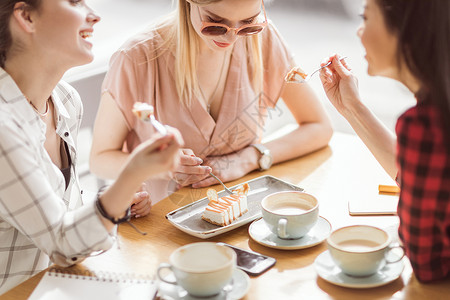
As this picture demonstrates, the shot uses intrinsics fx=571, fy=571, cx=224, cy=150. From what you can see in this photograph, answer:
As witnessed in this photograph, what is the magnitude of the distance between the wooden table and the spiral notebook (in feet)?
0.09

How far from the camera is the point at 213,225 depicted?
132cm

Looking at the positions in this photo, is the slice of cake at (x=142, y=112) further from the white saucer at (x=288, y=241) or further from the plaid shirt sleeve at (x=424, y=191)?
the plaid shirt sleeve at (x=424, y=191)

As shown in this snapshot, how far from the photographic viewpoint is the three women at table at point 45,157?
1067mm

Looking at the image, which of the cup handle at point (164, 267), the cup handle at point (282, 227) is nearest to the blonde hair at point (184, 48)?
the cup handle at point (282, 227)

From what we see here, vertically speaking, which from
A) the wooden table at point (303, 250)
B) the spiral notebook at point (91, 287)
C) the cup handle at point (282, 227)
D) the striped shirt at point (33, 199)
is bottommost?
the wooden table at point (303, 250)

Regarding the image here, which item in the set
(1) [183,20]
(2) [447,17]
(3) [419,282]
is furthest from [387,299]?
(1) [183,20]

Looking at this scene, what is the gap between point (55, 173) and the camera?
126 cm

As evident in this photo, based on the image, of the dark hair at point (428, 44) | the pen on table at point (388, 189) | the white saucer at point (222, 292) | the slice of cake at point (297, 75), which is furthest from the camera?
the slice of cake at point (297, 75)

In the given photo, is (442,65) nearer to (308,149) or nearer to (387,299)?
(387,299)

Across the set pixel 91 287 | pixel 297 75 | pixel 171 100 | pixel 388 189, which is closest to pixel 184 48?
pixel 171 100

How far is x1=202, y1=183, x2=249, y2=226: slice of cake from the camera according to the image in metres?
1.30

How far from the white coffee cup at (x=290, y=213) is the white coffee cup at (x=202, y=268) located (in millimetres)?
177

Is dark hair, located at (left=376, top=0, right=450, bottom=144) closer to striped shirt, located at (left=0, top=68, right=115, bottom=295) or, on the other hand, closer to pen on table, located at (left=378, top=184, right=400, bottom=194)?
pen on table, located at (left=378, top=184, right=400, bottom=194)

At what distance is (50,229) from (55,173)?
192 mm
